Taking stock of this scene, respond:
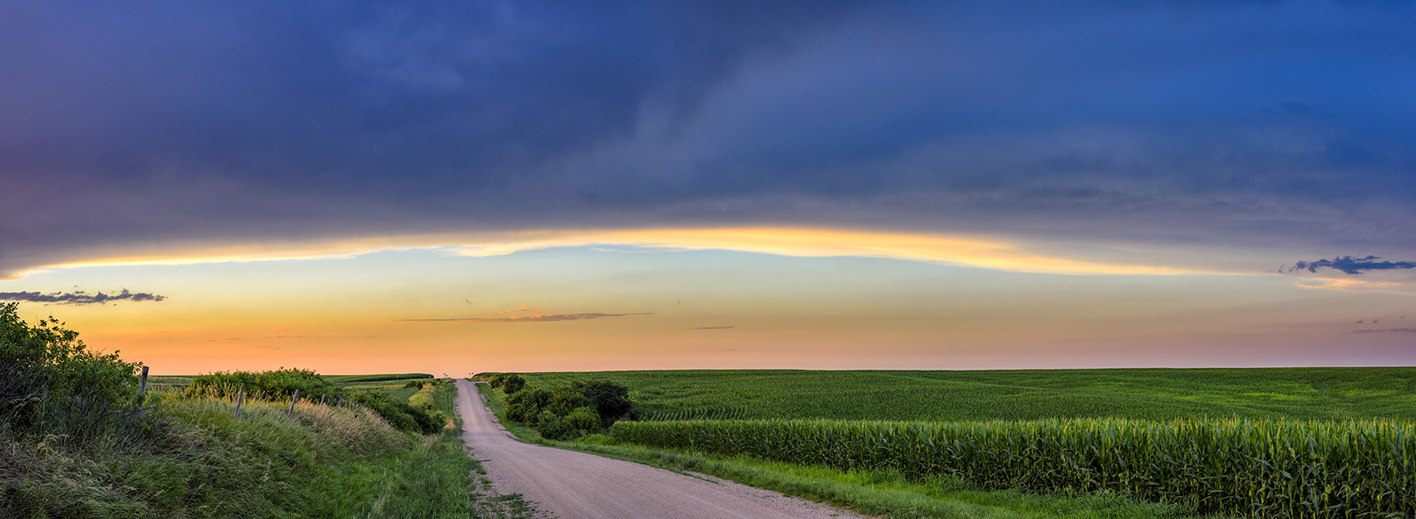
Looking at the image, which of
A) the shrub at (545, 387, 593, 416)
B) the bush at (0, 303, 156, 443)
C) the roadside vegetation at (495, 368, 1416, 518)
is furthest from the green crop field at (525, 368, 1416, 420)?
the bush at (0, 303, 156, 443)

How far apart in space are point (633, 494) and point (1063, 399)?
43.8m

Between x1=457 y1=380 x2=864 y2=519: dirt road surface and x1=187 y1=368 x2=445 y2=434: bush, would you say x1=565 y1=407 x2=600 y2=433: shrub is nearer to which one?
x1=187 y1=368 x2=445 y2=434: bush

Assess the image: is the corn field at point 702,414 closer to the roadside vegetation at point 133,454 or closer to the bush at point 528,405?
the bush at point 528,405

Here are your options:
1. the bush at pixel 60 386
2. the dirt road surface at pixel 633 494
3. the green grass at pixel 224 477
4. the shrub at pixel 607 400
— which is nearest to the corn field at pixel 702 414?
the shrub at pixel 607 400

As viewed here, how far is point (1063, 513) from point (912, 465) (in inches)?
229

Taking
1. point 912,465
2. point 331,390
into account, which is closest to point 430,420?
point 331,390

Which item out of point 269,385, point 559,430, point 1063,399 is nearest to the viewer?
point 269,385

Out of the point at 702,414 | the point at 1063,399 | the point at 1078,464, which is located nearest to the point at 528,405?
the point at 702,414

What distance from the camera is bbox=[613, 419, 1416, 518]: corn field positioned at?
36.5 feet

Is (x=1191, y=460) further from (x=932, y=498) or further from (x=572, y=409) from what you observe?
(x=572, y=409)

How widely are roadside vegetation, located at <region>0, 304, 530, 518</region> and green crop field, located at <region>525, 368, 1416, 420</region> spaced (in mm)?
30494

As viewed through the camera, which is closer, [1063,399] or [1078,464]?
[1078,464]

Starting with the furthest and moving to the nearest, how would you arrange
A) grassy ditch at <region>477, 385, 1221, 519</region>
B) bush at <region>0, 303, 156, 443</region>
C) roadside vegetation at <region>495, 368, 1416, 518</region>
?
grassy ditch at <region>477, 385, 1221, 519</region> < roadside vegetation at <region>495, 368, 1416, 518</region> < bush at <region>0, 303, 156, 443</region>

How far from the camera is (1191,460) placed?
512 inches
